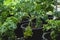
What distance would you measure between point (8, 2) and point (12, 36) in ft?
1.62

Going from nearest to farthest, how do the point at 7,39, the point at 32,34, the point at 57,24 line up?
the point at 57,24 → the point at 7,39 → the point at 32,34

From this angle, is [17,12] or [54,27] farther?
[17,12]

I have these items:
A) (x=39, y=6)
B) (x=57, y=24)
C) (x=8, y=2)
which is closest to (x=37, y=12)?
(x=39, y=6)

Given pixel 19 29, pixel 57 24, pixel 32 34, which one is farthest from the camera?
pixel 19 29

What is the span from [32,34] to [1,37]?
0.40m

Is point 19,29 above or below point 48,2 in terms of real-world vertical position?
below

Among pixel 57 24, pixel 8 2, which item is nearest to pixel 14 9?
pixel 8 2

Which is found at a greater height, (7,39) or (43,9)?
(43,9)

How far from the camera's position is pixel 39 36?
7.38ft

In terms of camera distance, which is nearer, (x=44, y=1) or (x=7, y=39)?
(x=7, y=39)

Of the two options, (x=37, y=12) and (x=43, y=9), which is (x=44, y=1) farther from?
(x=37, y=12)

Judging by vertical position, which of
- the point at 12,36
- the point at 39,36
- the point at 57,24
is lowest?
the point at 39,36

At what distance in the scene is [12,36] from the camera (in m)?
1.98

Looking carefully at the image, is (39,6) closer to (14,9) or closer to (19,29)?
(14,9)
